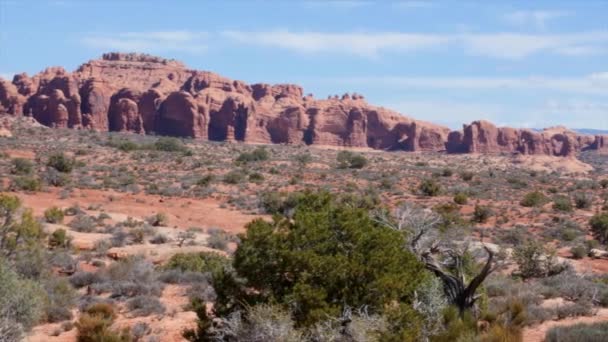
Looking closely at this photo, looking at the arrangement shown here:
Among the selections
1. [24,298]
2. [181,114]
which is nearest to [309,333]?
[24,298]

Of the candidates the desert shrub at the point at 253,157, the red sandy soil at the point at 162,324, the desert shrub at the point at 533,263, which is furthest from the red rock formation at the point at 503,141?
the red sandy soil at the point at 162,324

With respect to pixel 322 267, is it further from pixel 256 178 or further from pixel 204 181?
pixel 256 178

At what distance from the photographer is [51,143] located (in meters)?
58.2

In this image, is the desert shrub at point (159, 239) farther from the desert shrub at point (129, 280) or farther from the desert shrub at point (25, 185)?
the desert shrub at point (25, 185)

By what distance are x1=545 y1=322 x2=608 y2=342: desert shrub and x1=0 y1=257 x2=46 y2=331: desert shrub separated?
8043 millimetres

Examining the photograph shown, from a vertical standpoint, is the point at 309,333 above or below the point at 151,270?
above

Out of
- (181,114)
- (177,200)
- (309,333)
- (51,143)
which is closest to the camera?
(309,333)

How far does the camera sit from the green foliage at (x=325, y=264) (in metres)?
Answer: 7.85

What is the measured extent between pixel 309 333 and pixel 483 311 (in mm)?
3833

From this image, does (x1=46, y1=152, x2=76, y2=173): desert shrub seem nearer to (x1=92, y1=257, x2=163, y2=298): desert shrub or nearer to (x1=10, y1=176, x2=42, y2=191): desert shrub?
(x1=10, y1=176, x2=42, y2=191): desert shrub

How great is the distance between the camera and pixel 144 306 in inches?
480

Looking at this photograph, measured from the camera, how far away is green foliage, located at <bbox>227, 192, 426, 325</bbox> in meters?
7.85

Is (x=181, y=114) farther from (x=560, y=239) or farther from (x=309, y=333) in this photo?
(x=309, y=333)

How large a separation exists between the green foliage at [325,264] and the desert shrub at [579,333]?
2245 millimetres
